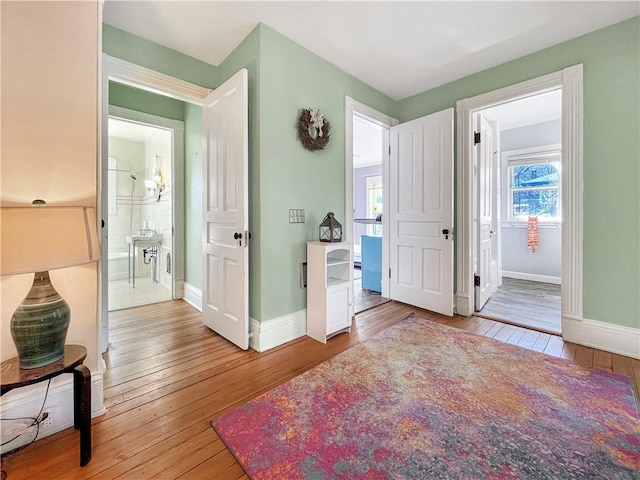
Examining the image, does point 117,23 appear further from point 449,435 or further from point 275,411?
point 449,435

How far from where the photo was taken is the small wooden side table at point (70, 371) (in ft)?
3.43

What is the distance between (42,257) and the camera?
3.21ft

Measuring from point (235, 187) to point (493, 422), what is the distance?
2.24 metres

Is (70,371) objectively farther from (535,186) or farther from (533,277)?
(535,186)

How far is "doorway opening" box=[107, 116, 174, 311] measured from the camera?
427 cm

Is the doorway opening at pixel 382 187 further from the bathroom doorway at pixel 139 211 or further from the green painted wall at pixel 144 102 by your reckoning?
the bathroom doorway at pixel 139 211

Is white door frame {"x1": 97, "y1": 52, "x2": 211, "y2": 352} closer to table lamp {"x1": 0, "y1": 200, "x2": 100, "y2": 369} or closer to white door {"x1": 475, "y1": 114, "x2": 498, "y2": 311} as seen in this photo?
table lamp {"x1": 0, "y1": 200, "x2": 100, "y2": 369}

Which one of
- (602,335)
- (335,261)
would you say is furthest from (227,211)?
(602,335)

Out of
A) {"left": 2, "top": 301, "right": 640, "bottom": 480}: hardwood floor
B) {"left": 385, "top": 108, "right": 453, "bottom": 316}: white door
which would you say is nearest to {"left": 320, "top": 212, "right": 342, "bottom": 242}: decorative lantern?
{"left": 2, "top": 301, "right": 640, "bottom": 480}: hardwood floor

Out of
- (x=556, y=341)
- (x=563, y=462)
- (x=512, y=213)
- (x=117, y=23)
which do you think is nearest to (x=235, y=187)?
(x=117, y=23)

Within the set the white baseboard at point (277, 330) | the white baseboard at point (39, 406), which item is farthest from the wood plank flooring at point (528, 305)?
the white baseboard at point (39, 406)

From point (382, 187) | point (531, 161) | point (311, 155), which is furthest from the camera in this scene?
point (531, 161)

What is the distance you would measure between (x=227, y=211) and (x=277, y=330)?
3.59 feet

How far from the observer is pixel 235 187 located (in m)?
2.21
